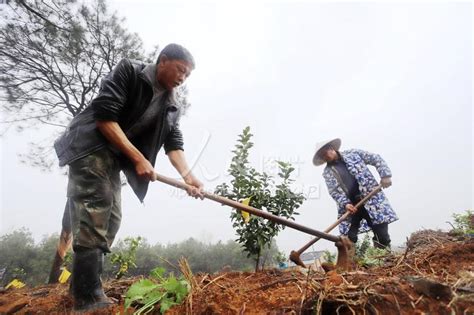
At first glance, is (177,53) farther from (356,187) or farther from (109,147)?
(356,187)

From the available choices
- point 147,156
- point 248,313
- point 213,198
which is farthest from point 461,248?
point 147,156

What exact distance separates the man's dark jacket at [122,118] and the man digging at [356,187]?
2.98m

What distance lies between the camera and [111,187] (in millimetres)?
2197

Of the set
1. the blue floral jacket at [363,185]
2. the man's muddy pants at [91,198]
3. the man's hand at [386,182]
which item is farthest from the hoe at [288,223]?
the man's hand at [386,182]

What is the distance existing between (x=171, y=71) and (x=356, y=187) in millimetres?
3521

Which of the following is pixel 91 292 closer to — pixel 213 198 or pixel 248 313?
pixel 248 313

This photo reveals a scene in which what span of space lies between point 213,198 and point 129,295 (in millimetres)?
1486

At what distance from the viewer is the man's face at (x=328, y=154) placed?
4.70 meters

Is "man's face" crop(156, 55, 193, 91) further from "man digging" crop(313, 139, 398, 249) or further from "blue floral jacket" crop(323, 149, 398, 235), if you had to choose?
"blue floral jacket" crop(323, 149, 398, 235)

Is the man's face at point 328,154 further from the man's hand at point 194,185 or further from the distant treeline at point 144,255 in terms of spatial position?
the distant treeline at point 144,255

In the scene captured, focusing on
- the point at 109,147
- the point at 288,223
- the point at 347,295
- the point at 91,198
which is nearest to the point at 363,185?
the point at 288,223

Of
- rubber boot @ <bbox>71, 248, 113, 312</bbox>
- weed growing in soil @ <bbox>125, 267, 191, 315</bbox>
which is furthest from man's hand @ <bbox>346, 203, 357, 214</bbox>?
rubber boot @ <bbox>71, 248, 113, 312</bbox>

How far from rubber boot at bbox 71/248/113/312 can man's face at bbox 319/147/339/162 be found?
372 cm

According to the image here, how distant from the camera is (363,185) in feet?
14.8
